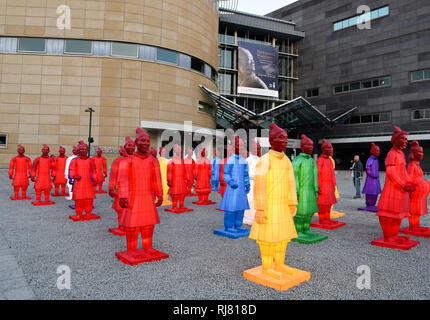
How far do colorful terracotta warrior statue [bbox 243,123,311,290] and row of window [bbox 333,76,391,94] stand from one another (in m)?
35.8

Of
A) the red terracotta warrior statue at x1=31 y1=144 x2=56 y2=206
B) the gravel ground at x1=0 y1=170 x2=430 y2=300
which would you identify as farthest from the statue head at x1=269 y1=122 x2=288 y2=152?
the red terracotta warrior statue at x1=31 y1=144 x2=56 y2=206

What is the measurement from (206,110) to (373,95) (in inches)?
775

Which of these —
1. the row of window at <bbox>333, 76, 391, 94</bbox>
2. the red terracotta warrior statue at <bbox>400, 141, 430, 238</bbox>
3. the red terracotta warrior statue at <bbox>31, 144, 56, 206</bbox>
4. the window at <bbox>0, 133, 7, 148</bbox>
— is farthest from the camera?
the row of window at <bbox>333, 76, 391, 94</bbox>

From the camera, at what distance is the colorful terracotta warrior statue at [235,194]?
6441mm

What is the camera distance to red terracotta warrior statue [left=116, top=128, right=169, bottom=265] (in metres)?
4.67

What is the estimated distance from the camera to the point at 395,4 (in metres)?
33.5

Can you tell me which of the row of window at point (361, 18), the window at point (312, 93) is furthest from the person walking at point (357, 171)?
the window at point (312, 93)

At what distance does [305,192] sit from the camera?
600 cm

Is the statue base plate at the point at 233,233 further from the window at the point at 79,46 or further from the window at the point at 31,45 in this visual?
the window at the point at 31,45

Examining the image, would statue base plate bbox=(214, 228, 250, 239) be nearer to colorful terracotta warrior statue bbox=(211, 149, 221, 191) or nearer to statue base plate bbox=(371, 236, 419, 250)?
statue base plate bbox=(371, 236, 419, 250)

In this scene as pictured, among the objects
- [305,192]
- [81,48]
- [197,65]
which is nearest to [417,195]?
[305,192]

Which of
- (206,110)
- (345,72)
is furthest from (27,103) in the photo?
(345,72)

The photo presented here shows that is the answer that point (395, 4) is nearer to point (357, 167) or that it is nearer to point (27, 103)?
point (357, 167)
